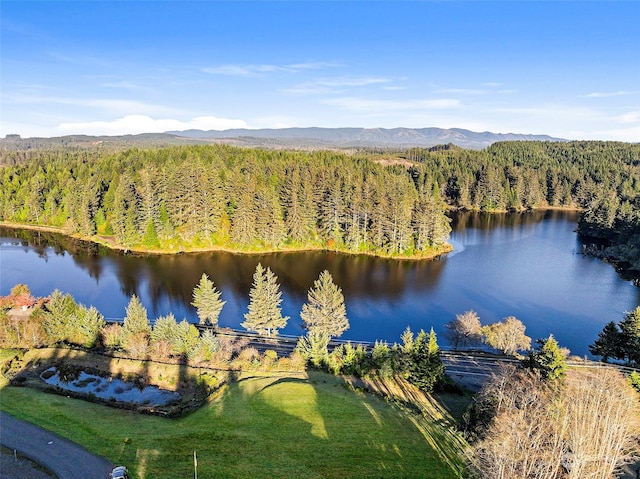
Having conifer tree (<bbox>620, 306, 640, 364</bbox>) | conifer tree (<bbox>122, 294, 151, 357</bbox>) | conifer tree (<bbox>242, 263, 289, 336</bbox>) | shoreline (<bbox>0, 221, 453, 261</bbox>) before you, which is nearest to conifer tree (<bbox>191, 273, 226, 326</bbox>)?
conifer tree (<bbox>242, 263, 289, 336</bbox>)

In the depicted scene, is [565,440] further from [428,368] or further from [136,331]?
[136,331]

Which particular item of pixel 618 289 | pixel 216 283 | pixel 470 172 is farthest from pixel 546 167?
pixel 216 283

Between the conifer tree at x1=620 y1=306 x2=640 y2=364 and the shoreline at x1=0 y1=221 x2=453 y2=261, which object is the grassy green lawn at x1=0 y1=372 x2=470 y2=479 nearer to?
the conifer tree at x1=620 y1=306 x2=640 y2=364

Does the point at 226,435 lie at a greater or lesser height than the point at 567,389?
lesser

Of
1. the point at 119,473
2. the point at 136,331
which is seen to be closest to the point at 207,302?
the point at 136,331

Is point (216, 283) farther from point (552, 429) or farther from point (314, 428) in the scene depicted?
point (552, 429)
